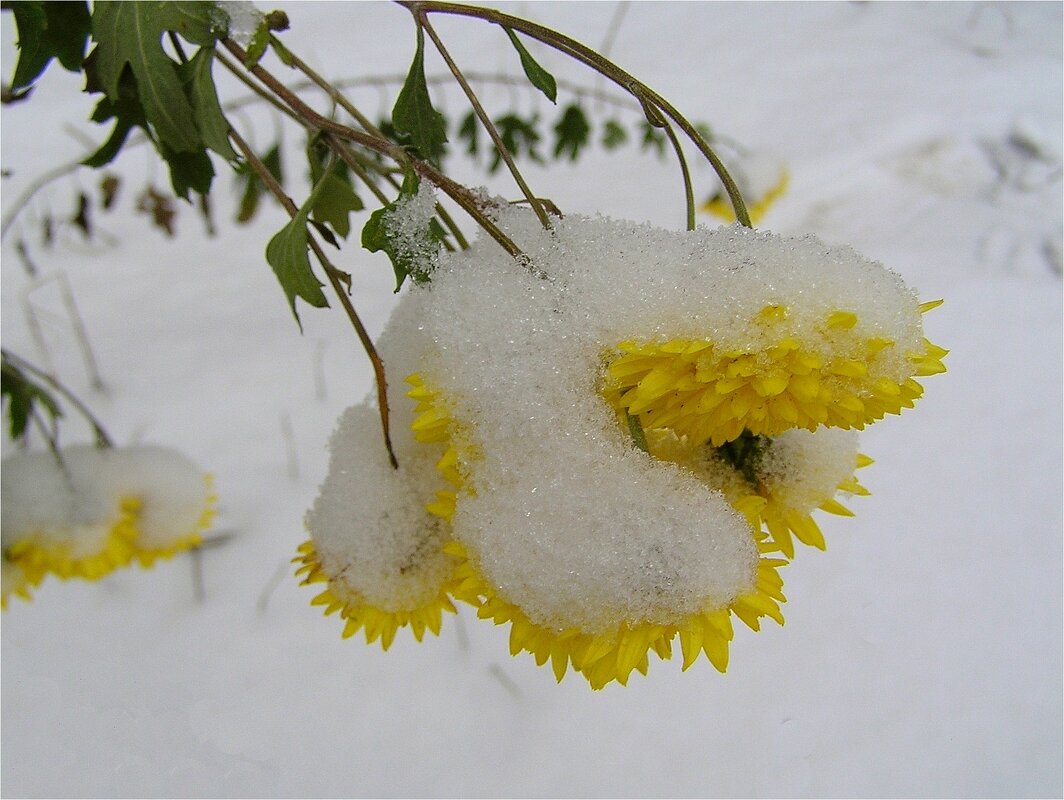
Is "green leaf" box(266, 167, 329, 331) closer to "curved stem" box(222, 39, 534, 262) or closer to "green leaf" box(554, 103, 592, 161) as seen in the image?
"curved stem" box(222, 39, 534, 262)

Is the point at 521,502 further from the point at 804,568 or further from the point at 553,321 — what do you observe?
the point at 804,568

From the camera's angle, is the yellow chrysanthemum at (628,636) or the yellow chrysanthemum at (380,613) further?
the yellow chrysanthemum at (380,613)

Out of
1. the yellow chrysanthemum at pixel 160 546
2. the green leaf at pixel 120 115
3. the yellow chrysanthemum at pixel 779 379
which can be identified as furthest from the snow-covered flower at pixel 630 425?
the yellow chrysanthemum at pixel 160 546

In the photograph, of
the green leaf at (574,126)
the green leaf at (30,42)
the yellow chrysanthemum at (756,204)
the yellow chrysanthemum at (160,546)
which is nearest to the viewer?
the green leaf at (30,42)

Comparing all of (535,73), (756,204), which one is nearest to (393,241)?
(535,73)

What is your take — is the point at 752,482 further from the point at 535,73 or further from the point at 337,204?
the point at 337,204

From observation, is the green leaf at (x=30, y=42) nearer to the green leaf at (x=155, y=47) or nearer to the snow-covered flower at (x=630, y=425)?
the green leaf at (x=155, y=47)

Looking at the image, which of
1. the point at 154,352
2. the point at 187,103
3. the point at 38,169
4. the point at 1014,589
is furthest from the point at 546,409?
the point at 38,169
